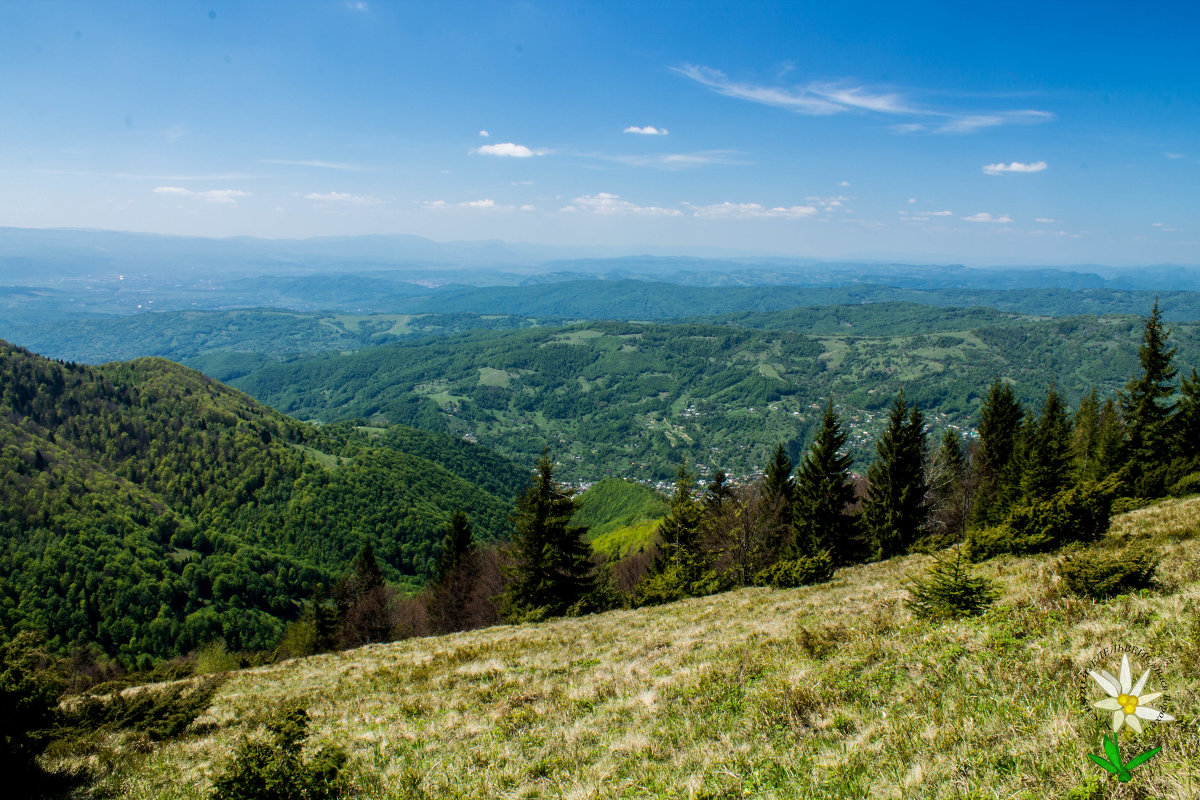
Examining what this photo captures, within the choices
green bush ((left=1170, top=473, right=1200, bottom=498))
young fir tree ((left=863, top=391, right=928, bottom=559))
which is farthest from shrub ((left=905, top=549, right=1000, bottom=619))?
young fir tree ((left=863, top=391, right=928, bottom=559))

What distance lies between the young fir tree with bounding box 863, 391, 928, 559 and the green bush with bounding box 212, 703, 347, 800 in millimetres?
32137

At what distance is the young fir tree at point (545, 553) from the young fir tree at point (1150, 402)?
33.7 metres

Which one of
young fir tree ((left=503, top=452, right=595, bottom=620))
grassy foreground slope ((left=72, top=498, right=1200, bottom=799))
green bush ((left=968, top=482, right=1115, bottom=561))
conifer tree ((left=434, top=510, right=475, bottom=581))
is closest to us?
grassy foreground slope ((left=72, top=498, right=1200, bottom=799))

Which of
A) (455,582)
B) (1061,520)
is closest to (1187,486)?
(1061,520)

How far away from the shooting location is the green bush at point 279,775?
5656 millimetres

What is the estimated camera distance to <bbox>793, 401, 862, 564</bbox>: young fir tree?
3192 centimetres

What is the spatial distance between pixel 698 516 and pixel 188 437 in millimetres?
131991

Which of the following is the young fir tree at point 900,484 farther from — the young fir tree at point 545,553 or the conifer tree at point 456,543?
the conifer tree at point 456,543

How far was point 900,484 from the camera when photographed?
32.2 meters

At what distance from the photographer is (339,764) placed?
21.8 feet

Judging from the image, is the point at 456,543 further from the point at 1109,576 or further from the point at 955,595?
the point at 1109,576

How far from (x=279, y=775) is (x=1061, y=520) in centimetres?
1940

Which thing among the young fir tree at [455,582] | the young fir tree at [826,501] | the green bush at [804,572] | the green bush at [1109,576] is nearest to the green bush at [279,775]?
the green bush at [1109,576]

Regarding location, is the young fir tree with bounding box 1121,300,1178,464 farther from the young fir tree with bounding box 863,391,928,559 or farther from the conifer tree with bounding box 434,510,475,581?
the conifer tree with bounding box 434,510,475,581
